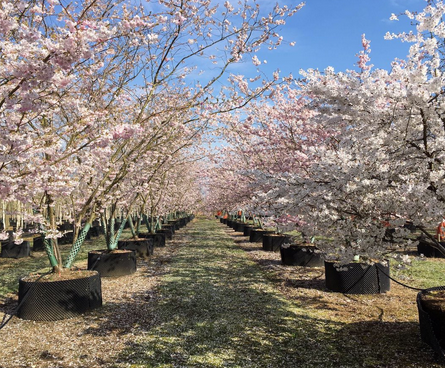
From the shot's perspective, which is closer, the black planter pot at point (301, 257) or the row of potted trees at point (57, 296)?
the row of potted trees at point (57, 296)

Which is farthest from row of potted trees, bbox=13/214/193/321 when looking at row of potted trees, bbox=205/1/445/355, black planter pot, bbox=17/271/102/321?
row of potted trees, bbox=205/1/445/355

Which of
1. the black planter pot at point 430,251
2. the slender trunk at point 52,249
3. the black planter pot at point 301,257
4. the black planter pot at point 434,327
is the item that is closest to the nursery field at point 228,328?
the black planter pot at point 434,327

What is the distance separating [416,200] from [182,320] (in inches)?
161

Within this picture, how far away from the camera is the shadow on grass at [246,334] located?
4375mm

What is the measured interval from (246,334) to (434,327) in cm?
244

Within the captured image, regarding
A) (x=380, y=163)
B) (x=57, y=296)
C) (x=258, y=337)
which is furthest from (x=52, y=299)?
(x=380, y=163)

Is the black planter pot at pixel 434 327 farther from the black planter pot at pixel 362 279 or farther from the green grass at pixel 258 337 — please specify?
the black planter pot at pixel 362 279

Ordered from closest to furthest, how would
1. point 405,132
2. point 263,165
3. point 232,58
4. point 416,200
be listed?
point 416,200, point 405,132, point 232,58, point 263,165

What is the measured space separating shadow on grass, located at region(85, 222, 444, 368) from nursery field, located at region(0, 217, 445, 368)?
0.04 feet

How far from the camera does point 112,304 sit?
700 centimetres

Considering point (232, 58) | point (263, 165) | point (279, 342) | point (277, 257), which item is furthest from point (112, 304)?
point (277, 257)

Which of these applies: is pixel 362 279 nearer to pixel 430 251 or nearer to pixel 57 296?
pixel 57 296

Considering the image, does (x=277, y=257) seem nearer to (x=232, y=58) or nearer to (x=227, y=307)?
(x=227, y=307)

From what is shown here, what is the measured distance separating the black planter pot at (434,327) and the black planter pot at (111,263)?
743 centimetres
